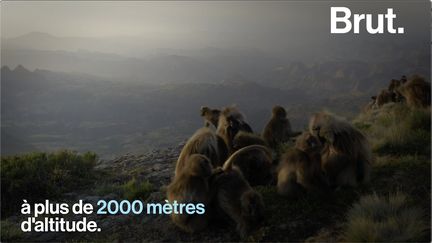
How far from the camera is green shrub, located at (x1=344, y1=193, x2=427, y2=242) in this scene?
5.72 metres

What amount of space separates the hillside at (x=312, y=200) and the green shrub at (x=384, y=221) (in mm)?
21

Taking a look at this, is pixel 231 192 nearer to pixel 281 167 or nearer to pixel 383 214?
pixel 281 167

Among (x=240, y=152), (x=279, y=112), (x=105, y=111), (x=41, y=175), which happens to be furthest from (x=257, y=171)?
(x=105, y=111)

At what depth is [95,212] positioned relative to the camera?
857 cm

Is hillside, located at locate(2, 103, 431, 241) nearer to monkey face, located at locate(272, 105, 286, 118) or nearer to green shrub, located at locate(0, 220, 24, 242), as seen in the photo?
green shrub, located at locate(0, 220, 24, 242)

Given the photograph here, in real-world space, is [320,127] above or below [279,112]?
below

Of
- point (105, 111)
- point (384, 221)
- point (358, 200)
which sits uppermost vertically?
point (105, 111)

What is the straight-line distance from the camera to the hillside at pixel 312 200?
6.27 metres

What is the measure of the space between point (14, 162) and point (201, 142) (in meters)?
5.25

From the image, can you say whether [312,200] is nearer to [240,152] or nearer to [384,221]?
[384,221]

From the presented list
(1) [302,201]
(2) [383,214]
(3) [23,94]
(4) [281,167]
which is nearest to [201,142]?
(4) [281,167]

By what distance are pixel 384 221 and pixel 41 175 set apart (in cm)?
696

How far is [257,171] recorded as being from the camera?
780 cm

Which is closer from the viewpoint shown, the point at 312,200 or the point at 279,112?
the point at 312,200
